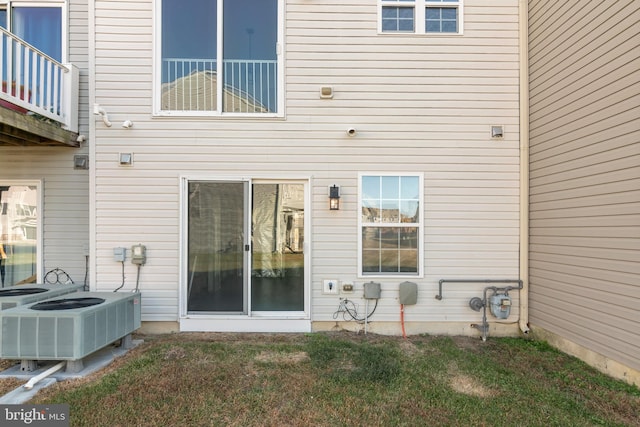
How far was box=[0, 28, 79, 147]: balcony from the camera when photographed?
385cm

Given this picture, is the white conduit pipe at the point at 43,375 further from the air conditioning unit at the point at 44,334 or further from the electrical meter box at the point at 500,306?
the electrical meter box at the point at 500,306

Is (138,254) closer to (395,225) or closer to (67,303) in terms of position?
(67,303)

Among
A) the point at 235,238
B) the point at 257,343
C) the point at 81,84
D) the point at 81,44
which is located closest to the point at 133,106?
the point at 81,84

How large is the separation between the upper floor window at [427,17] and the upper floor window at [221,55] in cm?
150

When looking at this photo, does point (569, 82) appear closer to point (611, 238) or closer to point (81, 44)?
point (611, 238)

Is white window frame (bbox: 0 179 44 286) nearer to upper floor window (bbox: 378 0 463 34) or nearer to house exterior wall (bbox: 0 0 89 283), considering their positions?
house exterior wall (bbox: 0 0 89 283)

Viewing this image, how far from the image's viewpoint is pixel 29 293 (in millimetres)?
3965

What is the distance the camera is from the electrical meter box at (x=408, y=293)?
442 centimetres

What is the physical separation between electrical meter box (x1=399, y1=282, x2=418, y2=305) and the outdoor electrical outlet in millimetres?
824

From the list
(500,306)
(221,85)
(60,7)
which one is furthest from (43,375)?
(500,306)

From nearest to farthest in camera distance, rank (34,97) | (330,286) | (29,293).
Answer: (29,293)
(34,97)
(330,286)

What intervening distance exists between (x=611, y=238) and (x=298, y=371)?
3.24 metres

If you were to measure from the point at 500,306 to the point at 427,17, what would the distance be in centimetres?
A: 387

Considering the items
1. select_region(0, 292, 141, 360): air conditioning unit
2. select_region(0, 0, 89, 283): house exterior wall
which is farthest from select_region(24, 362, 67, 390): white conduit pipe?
select_region(0, 0, 89, 283): house exterior wall
